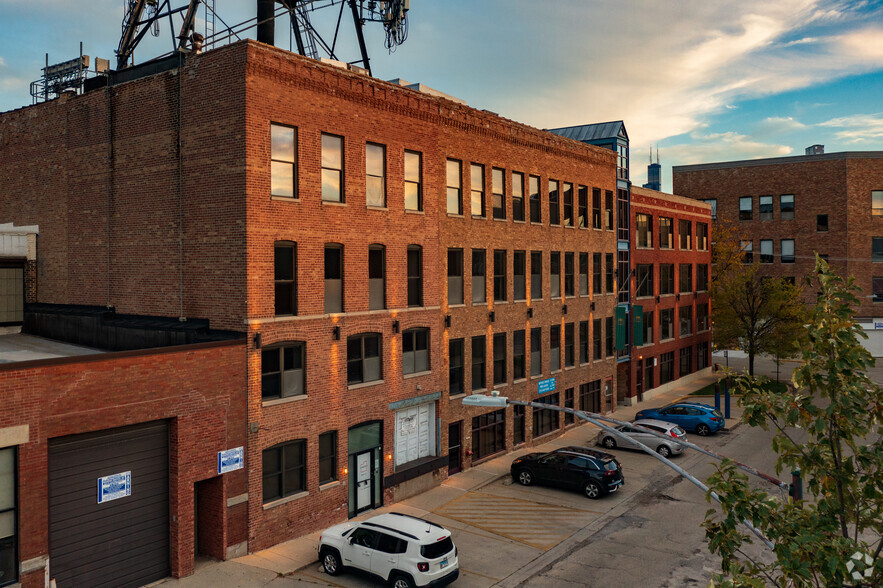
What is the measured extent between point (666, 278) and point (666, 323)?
3.38 m

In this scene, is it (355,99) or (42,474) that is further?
(355,99)

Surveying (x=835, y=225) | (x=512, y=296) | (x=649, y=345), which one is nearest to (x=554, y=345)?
(x=512, y=296)

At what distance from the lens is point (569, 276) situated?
129ft

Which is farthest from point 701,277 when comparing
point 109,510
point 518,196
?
point 109,510

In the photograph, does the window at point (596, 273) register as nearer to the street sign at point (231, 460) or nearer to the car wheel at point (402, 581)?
the street sign at point (231, 460)

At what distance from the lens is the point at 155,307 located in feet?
80.8

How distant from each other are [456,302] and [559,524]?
10.9 m

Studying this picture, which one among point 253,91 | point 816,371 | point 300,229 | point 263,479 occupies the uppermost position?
point 253,91

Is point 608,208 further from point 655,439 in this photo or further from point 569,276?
point 655,439

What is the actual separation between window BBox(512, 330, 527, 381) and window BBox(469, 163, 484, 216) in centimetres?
671

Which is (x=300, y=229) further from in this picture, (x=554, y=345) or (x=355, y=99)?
(x=554, y=345)

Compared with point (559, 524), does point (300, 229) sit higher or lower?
higher

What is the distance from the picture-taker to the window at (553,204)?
37.8 metres

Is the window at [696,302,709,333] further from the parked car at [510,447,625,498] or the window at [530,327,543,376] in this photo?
the parked car at [510,447,625,498]
